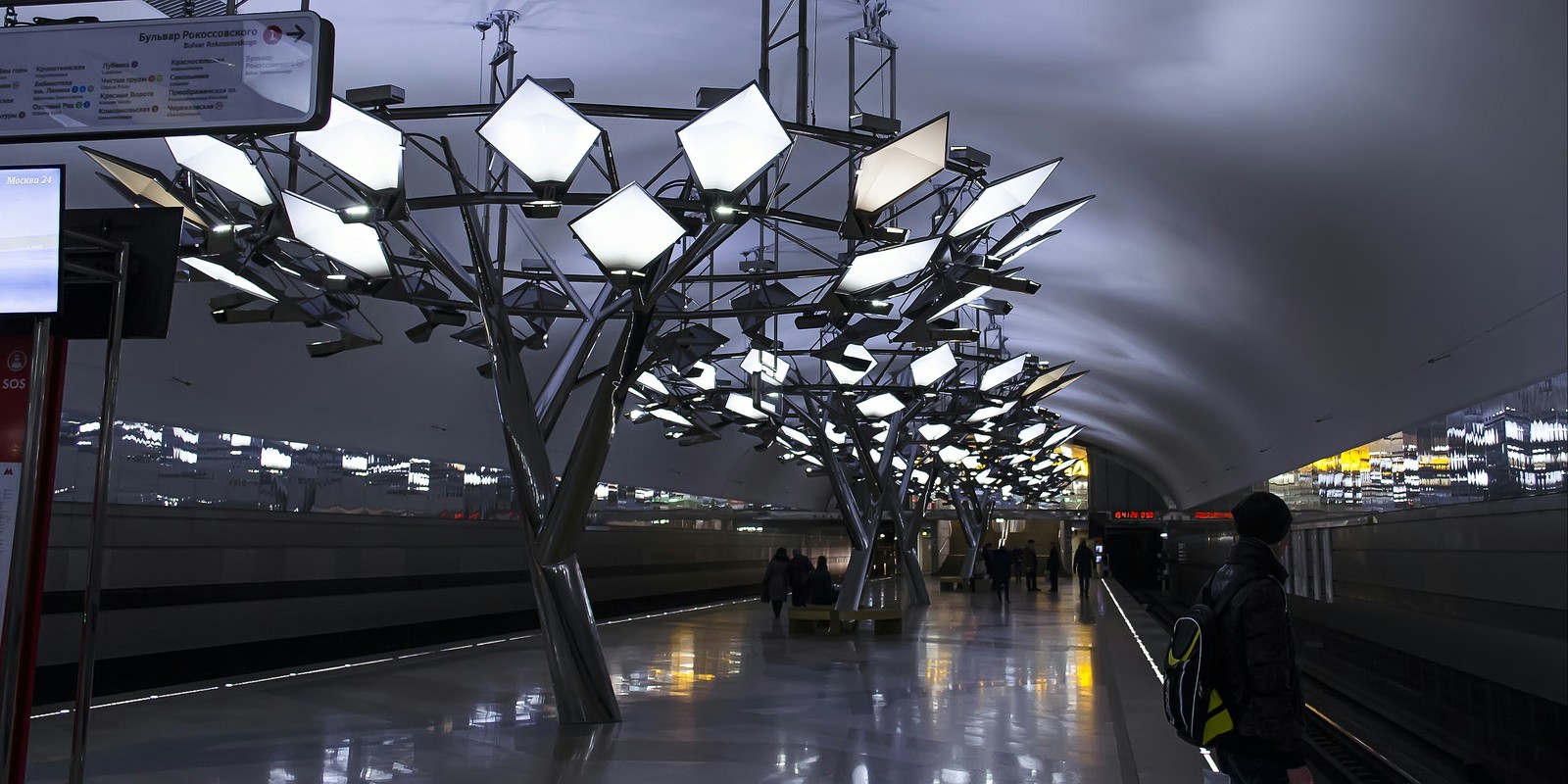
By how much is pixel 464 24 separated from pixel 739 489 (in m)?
33.1

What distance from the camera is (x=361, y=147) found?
26.8 feet

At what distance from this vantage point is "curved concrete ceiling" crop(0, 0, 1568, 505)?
9453 mm

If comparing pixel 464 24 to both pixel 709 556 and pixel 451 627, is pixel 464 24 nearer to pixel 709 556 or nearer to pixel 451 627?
pixel 451 627

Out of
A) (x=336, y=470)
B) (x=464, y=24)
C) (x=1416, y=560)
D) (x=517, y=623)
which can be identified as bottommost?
(x=517, y=623)

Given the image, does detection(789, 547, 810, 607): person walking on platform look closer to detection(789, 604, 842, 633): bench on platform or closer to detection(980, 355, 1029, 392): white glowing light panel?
detection(789, 604, 842, 633): bench on platform

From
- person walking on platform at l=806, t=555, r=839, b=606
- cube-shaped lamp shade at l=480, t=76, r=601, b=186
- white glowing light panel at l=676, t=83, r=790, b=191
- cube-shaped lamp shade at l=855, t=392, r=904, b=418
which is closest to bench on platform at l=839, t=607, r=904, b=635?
person walking on platform at l=806, t=555, r=839, b=606

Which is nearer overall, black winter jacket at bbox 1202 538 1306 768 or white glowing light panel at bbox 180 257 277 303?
black winter jacket at bbox 1202 538 1306 768

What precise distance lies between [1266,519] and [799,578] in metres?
21.5

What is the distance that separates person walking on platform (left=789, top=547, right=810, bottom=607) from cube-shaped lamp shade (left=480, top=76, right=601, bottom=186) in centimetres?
1810

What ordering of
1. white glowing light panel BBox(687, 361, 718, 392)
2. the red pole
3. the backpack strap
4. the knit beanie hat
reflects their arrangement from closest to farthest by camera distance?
1. the backpack strap
2. the knit beanie hat
3. the red pole
4. white glowing light panel BBox(687, 361, 718, 392)

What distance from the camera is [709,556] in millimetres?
39531

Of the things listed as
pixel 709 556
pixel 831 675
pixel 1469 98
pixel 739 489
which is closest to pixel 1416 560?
pixel 831 675

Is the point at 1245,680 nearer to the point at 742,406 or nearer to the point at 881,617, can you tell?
the point at 742,406

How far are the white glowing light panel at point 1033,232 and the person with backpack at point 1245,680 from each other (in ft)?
20.5
